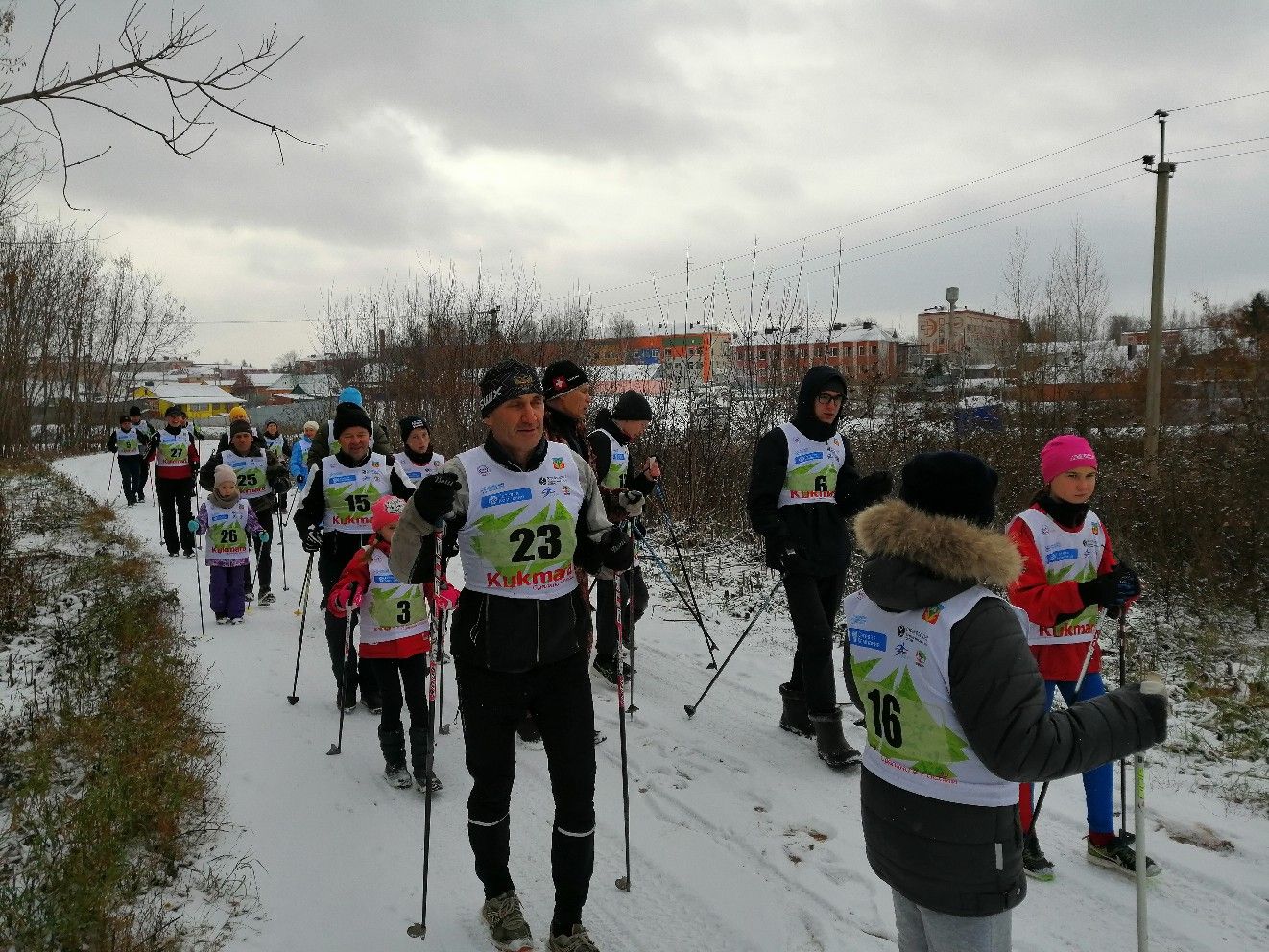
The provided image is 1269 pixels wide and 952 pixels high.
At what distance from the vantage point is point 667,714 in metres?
5.78

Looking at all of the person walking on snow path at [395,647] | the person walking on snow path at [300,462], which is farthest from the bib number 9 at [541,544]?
the person walking on snow path at [300,462]

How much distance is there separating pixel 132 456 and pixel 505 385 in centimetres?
1789

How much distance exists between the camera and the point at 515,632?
3033mm

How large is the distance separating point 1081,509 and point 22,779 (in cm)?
575

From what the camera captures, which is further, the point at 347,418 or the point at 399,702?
the point at 347,418

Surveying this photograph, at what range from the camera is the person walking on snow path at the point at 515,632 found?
120 inches

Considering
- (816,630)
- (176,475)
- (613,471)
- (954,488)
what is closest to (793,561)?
(816,630)

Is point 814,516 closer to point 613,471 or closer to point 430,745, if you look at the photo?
point 613,471

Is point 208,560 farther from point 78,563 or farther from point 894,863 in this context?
point 894,863

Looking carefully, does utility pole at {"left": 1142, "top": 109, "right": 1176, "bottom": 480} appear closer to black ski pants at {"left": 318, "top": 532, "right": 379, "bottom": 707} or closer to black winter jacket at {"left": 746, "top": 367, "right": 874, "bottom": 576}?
black winter jacket at {"left": 746, "top": 367, "right": 874, "bottom": 576}

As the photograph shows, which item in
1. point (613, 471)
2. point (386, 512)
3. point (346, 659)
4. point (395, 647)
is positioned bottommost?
point (346, 659)

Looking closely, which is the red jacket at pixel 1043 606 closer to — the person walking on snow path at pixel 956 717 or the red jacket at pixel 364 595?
the person walking on snow path at pixel 956 717

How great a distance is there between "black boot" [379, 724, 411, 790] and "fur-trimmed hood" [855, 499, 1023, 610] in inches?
135

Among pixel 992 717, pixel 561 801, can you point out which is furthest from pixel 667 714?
pixel 992 717
